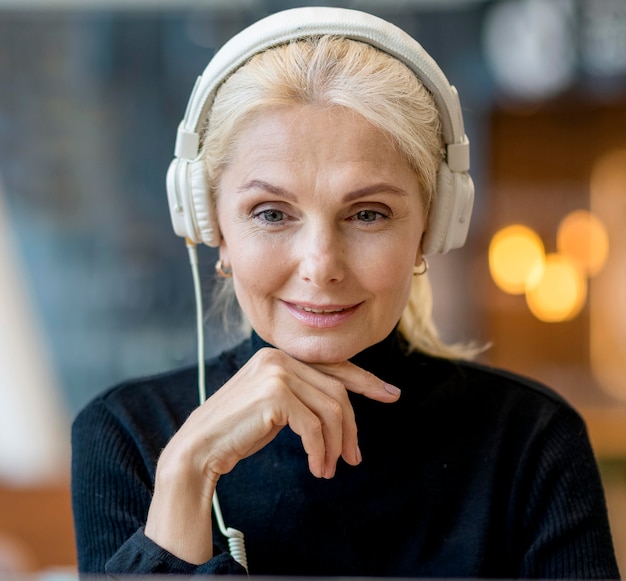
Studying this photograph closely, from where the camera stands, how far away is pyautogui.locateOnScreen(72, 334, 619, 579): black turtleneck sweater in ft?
3.75

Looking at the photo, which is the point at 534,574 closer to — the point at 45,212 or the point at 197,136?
the point at 197,136

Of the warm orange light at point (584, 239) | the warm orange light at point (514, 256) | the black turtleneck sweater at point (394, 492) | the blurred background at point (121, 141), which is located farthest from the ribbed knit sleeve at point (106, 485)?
the warm orange light at point (584, 239)

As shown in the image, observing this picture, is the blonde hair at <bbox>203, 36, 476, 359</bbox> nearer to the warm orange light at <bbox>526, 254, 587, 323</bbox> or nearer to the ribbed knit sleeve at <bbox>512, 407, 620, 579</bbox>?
the ribbed knit sleeve at <bbox>512, 407, 620, 579</bbox>

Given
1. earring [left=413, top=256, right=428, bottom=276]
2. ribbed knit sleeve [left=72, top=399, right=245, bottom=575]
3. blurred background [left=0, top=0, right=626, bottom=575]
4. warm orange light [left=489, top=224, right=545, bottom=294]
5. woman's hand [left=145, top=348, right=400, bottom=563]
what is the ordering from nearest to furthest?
1. woman's hand [left=145, top=348, right=400, bottom=563]
2. ribbed knit sleeve [left=72, top=399, right=245, bottom=575]
3. earring [left=413, top=256, right=428, bottom=276]
4. blurred background [left=0, top=0, right=626, bottom=575]
5. warm orange light [left=489, top=224, right=545, bottom=294]

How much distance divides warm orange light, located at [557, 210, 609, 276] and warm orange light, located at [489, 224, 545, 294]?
108 millimetres

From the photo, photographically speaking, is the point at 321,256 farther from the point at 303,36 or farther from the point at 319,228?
the point at 303,36

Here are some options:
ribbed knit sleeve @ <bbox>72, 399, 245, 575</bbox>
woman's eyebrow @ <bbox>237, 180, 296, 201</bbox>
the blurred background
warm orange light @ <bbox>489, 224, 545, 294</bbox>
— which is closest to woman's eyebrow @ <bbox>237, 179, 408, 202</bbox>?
woman's eyebrow @ <bbox>237, 180, 296, 201</bbox>

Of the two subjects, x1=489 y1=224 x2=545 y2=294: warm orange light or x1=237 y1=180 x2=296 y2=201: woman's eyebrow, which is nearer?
x1=237 y1=180 x2=296 y2=201: woman's eyebrow

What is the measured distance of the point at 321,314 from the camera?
108 cm

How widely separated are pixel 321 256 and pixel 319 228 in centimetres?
3

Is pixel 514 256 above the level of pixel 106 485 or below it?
below

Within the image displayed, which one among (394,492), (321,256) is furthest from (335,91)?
(394,492)

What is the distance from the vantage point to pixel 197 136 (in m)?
1.13

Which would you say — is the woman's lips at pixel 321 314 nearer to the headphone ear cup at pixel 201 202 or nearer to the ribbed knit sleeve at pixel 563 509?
the headphone ear cup at pixel 201 202
